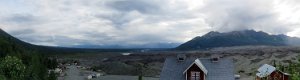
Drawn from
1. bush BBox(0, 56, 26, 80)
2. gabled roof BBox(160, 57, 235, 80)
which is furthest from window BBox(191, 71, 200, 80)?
bush BBox(0, 56, 26, 80)

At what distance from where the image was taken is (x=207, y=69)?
52438 millimetres

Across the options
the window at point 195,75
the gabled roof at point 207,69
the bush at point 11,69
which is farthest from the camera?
the bush at point 11,69

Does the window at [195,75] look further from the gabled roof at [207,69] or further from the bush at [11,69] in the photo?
the bush at [11,69]

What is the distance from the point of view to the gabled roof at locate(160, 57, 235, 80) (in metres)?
52.0

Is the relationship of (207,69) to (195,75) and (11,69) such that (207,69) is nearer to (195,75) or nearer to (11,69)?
(195,75)

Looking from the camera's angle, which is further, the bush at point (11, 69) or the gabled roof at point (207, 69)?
the bush at point (11, 69)

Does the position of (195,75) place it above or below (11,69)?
below

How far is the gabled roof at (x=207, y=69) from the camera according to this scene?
171 ft

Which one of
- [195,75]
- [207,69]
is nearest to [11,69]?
[195,75]

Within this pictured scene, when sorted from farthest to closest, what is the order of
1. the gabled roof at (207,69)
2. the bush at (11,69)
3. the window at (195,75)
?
the bush at (11,69), the window at (195,75), the gabled roof at (207,69)

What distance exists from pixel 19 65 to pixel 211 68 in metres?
38.2

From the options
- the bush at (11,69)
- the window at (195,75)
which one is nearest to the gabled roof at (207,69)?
the window at (195,75)

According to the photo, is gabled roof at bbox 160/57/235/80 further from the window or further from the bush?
the bush

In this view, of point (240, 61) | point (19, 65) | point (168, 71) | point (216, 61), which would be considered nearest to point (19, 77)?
point (19, 65)
